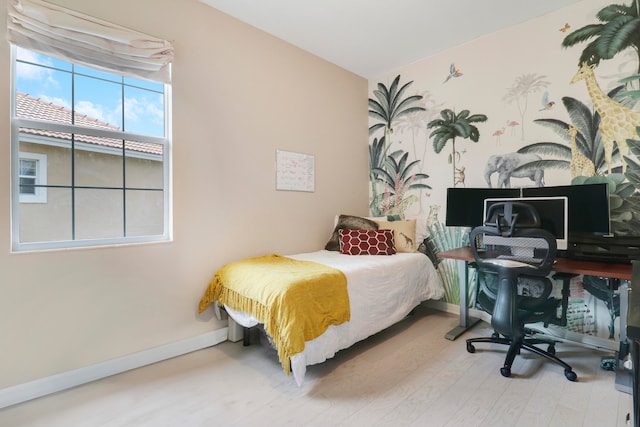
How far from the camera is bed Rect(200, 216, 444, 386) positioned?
1.93 meters

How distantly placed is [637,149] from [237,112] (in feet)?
10.2

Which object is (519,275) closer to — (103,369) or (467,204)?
(467,204)

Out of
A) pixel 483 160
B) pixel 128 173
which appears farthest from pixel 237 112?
pixel 483 160

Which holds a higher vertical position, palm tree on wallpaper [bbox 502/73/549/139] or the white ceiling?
the white ceiling

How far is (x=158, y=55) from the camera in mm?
2146

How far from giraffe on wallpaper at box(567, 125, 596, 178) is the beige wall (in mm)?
2127

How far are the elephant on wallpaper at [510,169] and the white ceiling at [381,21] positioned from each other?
119 centimetres

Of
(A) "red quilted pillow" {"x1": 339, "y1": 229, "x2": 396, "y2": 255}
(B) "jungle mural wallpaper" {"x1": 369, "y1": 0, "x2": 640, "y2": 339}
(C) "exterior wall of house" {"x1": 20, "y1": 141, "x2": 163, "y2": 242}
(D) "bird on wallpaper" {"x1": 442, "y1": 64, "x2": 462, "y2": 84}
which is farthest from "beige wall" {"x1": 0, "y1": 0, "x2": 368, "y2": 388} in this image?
(D) "bird on wallpaper" {"x1": 442, "y1": 64, "x2": 462, "y2": 84}

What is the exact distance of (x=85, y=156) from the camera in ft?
6.57

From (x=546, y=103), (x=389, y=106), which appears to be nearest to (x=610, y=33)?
(x=546, y=103)

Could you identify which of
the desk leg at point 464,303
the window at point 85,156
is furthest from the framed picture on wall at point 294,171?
the desk leg at point 464,303

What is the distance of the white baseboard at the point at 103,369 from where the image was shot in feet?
5.64

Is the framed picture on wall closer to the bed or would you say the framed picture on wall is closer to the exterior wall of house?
the bed

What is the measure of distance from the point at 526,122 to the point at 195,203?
295 centimetres
